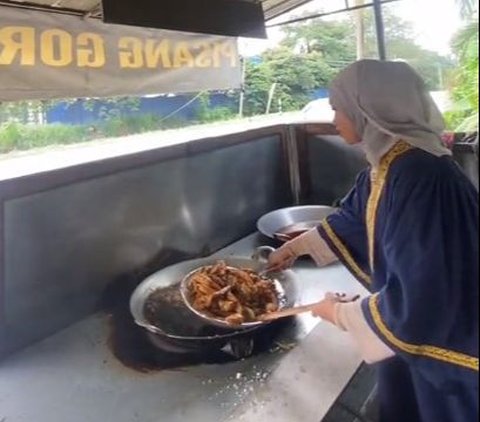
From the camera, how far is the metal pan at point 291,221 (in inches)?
79.3

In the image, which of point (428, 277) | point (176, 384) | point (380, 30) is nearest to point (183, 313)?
point (176, 384)

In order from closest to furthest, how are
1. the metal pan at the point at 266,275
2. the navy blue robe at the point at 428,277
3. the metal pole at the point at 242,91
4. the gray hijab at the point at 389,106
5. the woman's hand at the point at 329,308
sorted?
the navy blue robe at the point at 428,277 → the gray hijab at the point at 389,106 → the woman's hand at the point at 329,308 → the metal pan at the point at 266,275 → the metal pole at the point at 242,91

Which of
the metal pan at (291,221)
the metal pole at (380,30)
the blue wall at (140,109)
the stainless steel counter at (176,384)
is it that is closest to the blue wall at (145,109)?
the blue wall at (140,109)

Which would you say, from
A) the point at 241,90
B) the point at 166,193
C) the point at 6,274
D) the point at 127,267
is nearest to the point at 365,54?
the point at 241,90

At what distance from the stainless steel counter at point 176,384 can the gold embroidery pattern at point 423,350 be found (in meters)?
0.28

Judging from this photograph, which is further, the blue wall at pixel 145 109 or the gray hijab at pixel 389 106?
the blue wall at pixel 145 109

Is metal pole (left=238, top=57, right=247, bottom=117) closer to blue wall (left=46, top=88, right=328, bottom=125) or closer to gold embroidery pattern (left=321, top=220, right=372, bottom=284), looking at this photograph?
blue wall (left=46, top=88, right=328, bottom=125)

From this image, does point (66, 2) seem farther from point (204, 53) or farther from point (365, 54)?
point (365, 54)

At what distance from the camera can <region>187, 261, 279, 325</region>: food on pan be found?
1.30 meters

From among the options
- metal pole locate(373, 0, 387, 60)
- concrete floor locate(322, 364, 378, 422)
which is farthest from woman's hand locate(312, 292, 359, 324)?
metal pole locate(373, 0, 387, 60)

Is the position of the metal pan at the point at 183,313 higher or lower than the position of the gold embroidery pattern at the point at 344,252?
lower

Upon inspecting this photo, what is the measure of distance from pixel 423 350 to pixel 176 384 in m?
0.61

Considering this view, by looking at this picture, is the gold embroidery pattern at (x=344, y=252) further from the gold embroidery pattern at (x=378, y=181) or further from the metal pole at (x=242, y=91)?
the metal pole at (x=242, y=91)

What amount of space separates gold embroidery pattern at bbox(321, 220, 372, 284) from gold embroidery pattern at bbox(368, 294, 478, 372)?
1.44ft
